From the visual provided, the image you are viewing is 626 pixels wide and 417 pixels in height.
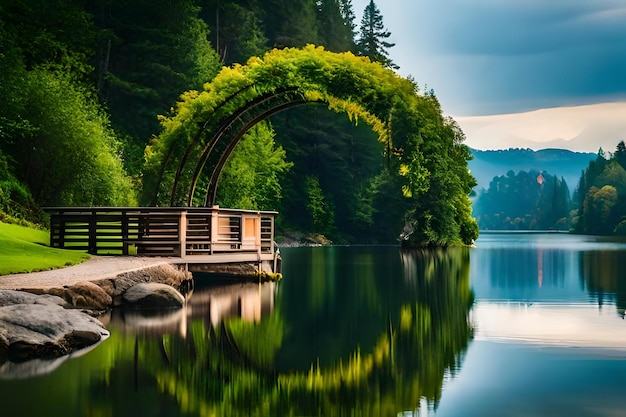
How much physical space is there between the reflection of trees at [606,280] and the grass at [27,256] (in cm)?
1352

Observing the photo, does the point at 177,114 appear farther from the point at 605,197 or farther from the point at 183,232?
the point at 605,197

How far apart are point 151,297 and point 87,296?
177 centimetres

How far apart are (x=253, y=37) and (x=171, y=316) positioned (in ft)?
190

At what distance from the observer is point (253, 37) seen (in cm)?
7356

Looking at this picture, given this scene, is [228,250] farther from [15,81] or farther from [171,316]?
[15,81]

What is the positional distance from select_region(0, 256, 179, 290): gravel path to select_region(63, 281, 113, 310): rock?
0.25m

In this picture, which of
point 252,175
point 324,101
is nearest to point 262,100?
point 324,101

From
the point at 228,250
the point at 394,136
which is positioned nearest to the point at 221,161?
the point at 228,250

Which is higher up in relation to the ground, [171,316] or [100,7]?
[100,7]

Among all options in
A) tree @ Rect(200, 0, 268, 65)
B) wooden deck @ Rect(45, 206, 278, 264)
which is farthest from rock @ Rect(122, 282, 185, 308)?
tree @ Rect(200, 0, 268, 65)

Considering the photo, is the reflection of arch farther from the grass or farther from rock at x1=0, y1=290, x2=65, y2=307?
rock at x1=0, y1=290, x2=65, y2=307

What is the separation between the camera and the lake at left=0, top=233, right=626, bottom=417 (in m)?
9.87

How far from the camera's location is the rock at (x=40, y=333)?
12.9 metres

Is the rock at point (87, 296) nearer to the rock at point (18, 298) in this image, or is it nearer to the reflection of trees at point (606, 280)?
the rock at point (18, 298)
